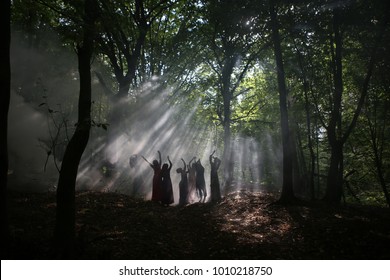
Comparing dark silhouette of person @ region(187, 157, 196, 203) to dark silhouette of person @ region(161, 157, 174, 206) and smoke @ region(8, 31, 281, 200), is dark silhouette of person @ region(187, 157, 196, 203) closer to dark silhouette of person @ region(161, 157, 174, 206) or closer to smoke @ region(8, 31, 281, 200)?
dark silhouette of person @ region(161, 157, 174, 206)

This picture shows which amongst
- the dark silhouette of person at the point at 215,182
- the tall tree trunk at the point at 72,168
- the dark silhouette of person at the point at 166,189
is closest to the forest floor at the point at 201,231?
the tall tree trunk at the point at 72,168

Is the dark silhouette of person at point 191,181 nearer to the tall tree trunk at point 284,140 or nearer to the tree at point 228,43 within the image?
the tree at point 228,43

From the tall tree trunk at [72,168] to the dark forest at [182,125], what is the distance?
0.03m

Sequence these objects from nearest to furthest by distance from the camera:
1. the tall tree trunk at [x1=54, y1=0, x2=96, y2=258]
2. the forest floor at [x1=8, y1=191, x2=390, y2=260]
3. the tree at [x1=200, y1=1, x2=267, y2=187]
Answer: the tall tree trunk at [x1=54, y1=0, x2=96, y2=258] → the forest floor at [x1=8, y1=191, x2=390, y2=260] → the tree at [x1=200, y1=1, x2=267, y2=187]

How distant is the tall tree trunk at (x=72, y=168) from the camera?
5.68m

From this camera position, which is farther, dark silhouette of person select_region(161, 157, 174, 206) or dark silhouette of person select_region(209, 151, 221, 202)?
dark silhouette of person select_region(209, 151, 221, 202)

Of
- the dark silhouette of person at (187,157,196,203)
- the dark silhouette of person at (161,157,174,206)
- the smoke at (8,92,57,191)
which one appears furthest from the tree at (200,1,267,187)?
the smoke at (8,92,57,191)

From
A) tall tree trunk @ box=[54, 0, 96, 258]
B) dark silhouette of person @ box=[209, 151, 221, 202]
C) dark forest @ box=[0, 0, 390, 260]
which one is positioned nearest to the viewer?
tall tree trunk @ box=[54, 0, 96, 258]

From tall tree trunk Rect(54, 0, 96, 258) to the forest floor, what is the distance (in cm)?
29

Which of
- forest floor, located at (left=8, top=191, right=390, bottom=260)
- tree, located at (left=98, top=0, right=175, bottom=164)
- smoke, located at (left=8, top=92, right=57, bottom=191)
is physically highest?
tree, located at (left=98, top=0, right=175, bottom=164)

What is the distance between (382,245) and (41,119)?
59.2 ft

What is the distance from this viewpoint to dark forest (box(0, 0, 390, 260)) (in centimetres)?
620

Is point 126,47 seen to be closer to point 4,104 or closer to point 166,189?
point 166,189

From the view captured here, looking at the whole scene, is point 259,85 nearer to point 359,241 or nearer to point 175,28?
point 175,28
